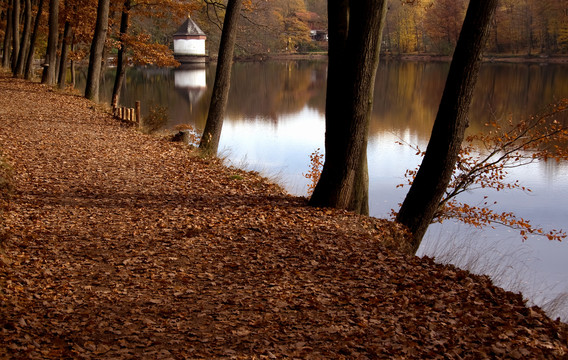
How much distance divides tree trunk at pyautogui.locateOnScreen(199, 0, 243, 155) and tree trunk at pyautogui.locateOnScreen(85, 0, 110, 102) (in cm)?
787

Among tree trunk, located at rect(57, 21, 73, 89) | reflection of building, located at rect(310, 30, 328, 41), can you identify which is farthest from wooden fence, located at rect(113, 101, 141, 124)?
reflection of building, located at rect(310, 30, 328, 41)

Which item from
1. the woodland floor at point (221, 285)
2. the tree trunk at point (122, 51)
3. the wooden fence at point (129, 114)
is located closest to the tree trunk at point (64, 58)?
the tree trunk at point (122, 51)

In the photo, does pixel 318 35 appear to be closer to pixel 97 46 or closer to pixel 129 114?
pixel 97 46

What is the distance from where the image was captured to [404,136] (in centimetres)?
2080

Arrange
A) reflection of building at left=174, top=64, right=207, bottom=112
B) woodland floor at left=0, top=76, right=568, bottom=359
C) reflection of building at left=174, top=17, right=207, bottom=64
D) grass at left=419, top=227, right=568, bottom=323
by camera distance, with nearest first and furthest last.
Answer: woodland floor at left=0, top=76, right=568, bottom=359, grass at left=419, top=227, right=568, bottom=323, reflection of building at left=174, top=64, right=207, bottom=112, reflection of building at left=174, top=17, right=207, bottom=64

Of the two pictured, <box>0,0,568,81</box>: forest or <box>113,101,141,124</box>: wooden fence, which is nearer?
<box>113,101,141,124</box>: wooden fence

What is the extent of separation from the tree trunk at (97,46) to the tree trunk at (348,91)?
41.3 feet

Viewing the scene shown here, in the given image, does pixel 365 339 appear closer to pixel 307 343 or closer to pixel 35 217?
pixel 307 343

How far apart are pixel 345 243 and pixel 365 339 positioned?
2394mm

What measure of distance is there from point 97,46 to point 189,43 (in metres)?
49.6

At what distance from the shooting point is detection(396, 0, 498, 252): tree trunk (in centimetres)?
734

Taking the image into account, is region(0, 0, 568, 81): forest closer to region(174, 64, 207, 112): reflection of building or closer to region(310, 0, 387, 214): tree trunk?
region(310, 0, 387, 214): tree trunk

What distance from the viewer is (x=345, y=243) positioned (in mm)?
6742

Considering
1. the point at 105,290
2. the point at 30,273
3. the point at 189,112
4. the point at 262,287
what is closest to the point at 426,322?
the point at 262,287
